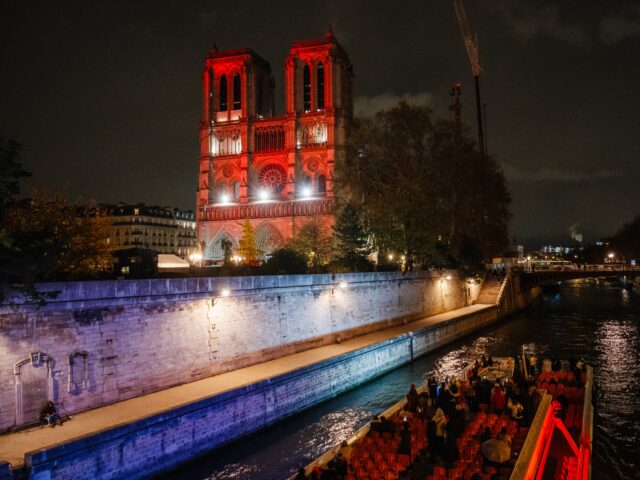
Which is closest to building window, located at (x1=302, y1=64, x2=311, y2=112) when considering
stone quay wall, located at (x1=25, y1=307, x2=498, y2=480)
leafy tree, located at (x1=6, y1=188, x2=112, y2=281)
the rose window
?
the rose window

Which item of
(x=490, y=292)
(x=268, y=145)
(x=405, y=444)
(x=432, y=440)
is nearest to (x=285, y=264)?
(x=432, y=440)

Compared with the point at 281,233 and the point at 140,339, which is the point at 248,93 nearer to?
the point at 281,233

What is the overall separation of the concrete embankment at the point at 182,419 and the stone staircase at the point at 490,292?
84.6ft

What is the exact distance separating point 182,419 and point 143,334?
3.23 metres

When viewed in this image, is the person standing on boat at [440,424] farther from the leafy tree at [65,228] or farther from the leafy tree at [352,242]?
the leafy tree at [352,242]

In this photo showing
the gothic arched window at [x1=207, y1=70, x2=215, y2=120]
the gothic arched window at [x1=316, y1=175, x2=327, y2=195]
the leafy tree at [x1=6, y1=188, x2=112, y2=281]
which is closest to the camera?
the leafy tree at [x1=6, y1=188, x2=112, y2=281]

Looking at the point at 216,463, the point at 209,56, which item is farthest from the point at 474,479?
the point at 209,56

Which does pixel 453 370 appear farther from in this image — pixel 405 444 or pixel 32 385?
pixel 32 385

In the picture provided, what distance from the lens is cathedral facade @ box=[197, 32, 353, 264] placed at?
5903 cm

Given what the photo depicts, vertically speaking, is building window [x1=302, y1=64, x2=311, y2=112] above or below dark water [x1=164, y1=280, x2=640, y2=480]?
above

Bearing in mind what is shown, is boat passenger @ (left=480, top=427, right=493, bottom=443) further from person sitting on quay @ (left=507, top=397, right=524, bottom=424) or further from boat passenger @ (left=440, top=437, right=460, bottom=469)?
person sitting on quay @ (left=507, top=397, right=524, bottom=424)

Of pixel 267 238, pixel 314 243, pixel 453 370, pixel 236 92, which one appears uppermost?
pixel 236 92

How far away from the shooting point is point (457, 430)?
11820 mm

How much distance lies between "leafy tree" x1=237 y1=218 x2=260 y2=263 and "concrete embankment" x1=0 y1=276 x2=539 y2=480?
33.1 meters
